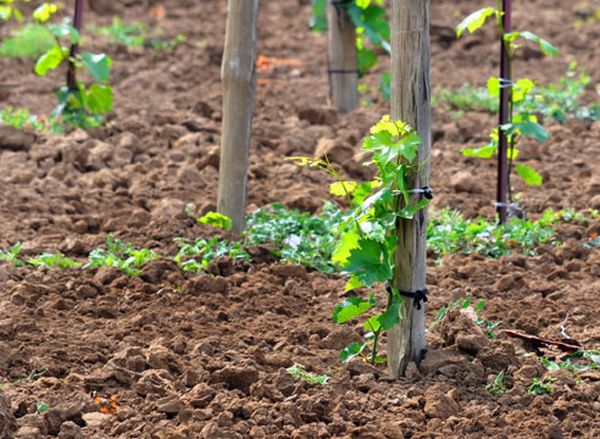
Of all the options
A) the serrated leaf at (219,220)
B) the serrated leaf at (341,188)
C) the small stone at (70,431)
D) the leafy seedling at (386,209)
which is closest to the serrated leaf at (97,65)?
the serrated leaf at (219,220)

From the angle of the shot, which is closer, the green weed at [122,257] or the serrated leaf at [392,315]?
the serrated leaf at [392,315]

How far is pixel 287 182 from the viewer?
22.4 ft

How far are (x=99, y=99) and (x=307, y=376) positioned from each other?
3676mm

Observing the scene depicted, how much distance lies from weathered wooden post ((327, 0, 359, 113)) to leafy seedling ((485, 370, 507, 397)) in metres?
4.11

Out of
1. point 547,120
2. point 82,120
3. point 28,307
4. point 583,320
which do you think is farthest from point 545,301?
point 82,120

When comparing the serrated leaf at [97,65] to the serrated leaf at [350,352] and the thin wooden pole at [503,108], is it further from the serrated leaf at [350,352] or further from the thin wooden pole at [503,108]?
the serrated leaf at [350,352]

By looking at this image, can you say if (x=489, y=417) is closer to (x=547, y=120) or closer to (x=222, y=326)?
(x=222, y=326)

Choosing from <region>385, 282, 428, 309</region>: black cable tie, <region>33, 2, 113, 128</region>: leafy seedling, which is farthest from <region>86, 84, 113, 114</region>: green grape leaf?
<region>385, 282, 428, 309</region>: black cable tie

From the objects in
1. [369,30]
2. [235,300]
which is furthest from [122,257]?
[369,30]

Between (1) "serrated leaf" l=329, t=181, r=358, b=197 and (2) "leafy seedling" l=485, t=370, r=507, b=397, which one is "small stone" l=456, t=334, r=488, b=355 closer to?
(2) "leafy seedling" l=485, t=370, r=507, b=397

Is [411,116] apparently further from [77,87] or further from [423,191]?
[77,87]

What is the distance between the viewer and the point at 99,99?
7.52 metres

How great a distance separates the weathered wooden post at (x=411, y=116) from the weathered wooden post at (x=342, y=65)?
12.7 feet

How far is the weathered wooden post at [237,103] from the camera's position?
5.81m
